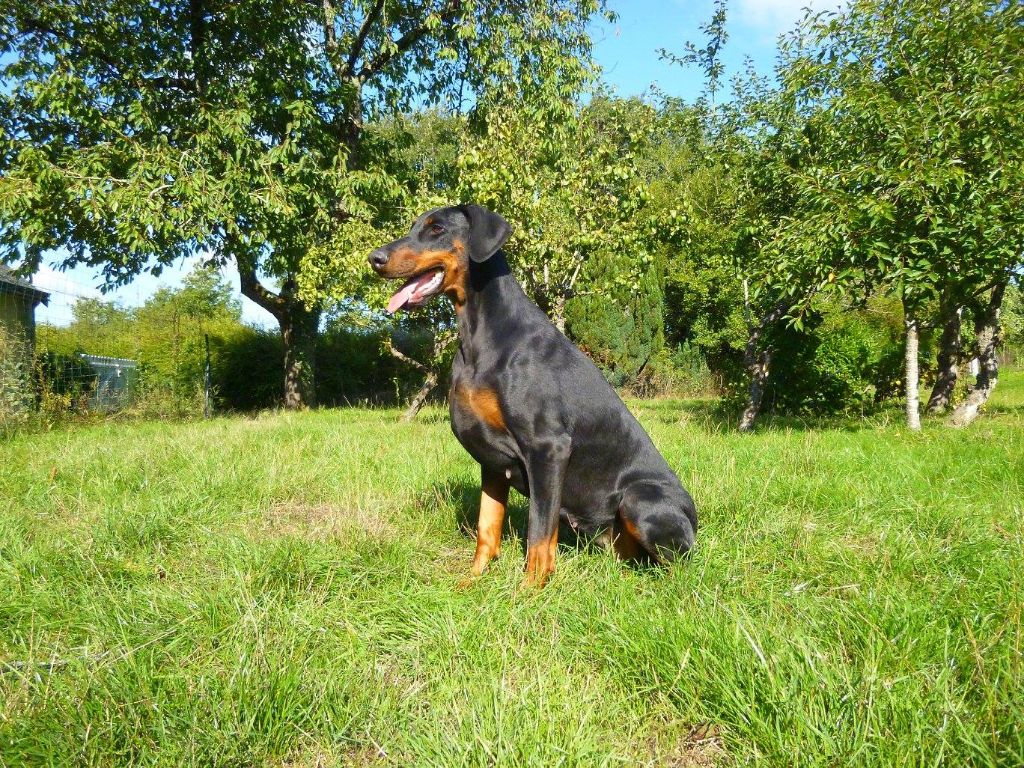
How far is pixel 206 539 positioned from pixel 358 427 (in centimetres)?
552

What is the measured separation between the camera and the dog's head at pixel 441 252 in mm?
3045

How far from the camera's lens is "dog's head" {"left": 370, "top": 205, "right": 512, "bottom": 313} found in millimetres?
3045

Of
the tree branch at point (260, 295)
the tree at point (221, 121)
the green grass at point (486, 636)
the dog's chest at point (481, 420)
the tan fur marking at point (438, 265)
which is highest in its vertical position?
the tree at point (221, 121)

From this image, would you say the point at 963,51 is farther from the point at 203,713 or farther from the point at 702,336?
the point at 702,336

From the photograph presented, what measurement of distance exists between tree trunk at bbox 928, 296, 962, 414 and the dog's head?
31.6ft

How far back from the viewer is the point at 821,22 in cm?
827

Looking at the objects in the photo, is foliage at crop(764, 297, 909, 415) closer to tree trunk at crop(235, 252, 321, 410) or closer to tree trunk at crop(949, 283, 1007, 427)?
tree trunk at crop(949, 283, 1007, 427)

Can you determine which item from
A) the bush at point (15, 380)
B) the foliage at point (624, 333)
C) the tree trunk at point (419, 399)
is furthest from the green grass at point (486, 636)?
the foliage at point (624, 333)

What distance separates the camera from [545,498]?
291 centimetres

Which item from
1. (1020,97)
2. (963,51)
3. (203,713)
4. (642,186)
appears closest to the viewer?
(203,713)

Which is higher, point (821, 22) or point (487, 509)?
point (821, 22)

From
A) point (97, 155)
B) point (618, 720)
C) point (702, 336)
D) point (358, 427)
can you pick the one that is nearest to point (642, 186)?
point (358, 427)

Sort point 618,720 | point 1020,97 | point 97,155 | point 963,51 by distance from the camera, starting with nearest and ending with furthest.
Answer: point 618,720, point 1020,97, point 963,51, point 97,155

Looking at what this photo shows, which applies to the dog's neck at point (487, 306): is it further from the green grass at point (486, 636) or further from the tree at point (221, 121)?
the tree at point (221, 121)
